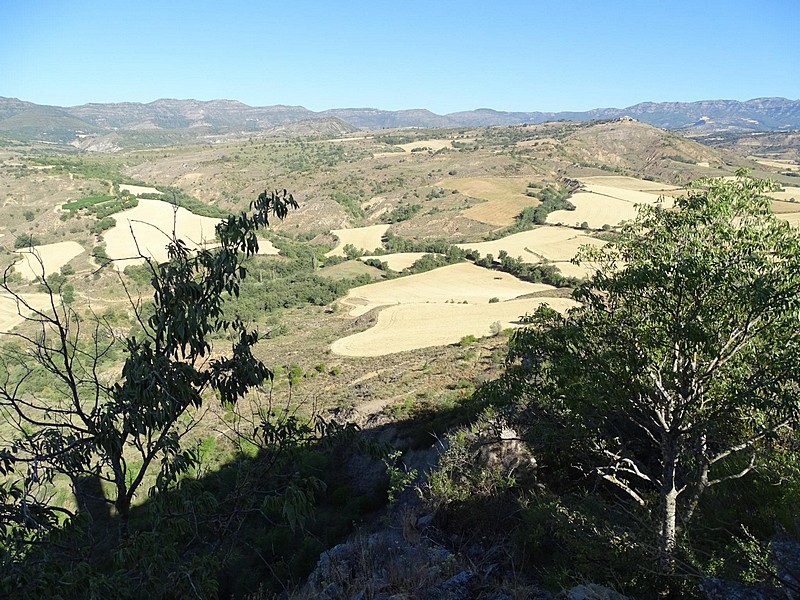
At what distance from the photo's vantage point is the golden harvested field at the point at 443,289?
56375 millimetres

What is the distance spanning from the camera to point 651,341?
768cm

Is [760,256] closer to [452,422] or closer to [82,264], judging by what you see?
[452,422]

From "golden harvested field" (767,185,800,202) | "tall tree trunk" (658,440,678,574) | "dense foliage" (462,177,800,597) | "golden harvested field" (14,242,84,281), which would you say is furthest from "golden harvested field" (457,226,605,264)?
"tall tree trunk" (658,440,678,574)

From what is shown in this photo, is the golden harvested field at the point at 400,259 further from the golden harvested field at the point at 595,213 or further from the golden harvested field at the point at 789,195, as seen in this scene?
the golden harvested field at the point at 789,195

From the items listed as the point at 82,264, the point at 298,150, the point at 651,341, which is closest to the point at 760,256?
the point at 651,341

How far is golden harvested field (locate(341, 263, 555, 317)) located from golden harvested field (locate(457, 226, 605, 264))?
7.40 m

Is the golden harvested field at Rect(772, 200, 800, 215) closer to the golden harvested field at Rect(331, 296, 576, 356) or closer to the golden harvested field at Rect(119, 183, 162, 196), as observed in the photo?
the golden harvested field at Rect(331, 296, 576, 356)

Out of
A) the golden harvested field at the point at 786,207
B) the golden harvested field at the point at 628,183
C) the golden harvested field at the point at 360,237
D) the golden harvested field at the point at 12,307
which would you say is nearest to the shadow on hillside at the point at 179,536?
the golden harvested field at the point at 12,307

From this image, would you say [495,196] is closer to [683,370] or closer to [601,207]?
[601,207]

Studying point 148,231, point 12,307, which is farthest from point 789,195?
point 12,307

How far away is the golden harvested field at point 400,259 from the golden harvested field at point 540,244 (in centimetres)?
831

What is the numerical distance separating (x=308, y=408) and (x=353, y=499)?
12476 millimetres

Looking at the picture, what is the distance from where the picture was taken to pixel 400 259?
75.6 m

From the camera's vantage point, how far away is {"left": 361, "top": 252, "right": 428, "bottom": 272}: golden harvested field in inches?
2852
